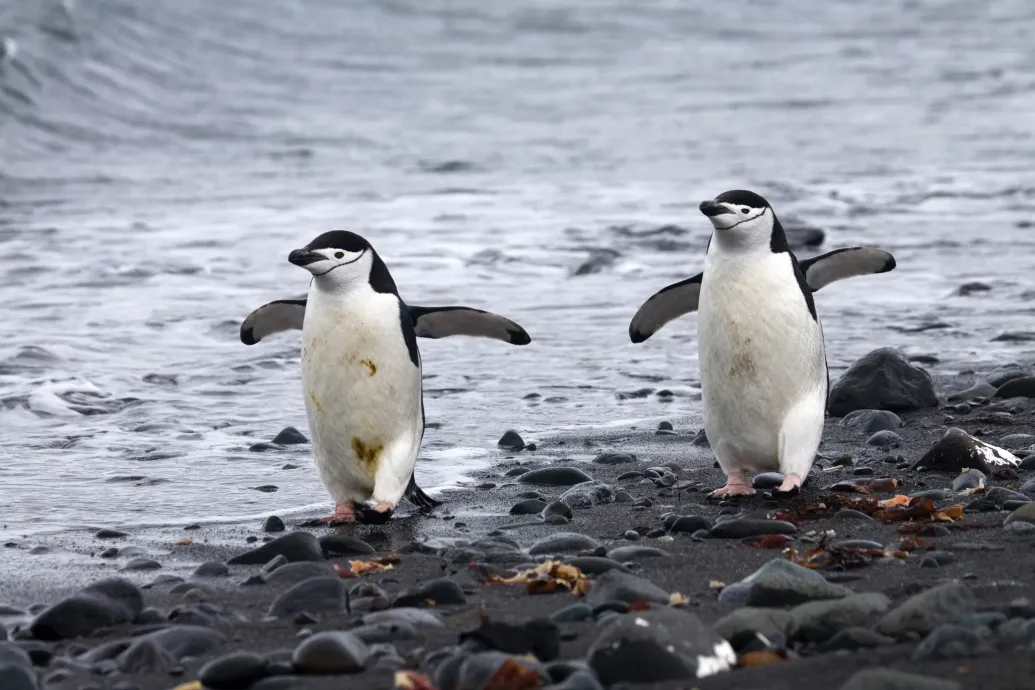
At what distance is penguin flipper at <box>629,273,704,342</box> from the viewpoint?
588cm

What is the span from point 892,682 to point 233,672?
132cm

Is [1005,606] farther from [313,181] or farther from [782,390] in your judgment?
[313,181]

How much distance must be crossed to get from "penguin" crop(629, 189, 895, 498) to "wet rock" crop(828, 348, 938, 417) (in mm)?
1244

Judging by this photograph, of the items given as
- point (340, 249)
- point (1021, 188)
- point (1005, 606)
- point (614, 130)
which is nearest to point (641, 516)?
point (340, 249)

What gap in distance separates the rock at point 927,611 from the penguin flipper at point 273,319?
303 cm

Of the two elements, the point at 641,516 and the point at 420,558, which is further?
the point at 641,516

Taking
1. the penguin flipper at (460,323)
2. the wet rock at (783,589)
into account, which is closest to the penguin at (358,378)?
the penguin flipper at (460,323)

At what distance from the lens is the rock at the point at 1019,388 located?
6660mm

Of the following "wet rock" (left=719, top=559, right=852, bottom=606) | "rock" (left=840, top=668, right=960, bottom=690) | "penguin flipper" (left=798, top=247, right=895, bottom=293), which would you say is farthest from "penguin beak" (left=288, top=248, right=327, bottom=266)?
"rock" (left=840, top=668, right=960, bottom=690)

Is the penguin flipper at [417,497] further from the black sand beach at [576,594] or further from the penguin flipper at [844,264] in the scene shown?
the penguin flipper at [844,264]

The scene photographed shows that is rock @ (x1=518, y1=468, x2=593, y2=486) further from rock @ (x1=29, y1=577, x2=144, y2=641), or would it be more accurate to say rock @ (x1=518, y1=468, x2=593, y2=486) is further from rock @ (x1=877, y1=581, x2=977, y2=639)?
rock @ (x1=877, y1=581, x2=977, y2=639)

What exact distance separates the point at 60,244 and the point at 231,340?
13.9 feet

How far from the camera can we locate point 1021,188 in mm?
14844

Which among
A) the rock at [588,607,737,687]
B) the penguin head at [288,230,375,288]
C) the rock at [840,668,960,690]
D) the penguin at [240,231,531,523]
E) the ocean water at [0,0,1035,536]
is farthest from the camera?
the ocean water at [0,0,1035,536]
